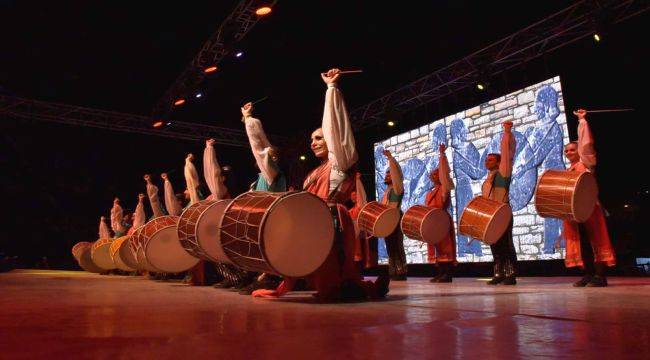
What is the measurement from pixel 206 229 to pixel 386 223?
8.77ft

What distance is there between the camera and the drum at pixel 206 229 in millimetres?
3781

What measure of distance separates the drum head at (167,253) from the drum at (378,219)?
1997mm

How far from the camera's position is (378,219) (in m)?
5.77

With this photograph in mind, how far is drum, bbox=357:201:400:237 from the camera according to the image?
579 centimetres

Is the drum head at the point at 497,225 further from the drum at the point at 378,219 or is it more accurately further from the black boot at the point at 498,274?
the drum at the point at 378,219

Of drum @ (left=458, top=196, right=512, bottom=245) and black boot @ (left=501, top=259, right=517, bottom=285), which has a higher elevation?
drum @ (left=458, top=196, right=512, bottom=245)

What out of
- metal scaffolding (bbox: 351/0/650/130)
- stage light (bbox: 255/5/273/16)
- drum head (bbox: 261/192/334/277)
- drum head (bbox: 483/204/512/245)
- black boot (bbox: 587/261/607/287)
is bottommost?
black boot (bbox: 587/261/607/287)

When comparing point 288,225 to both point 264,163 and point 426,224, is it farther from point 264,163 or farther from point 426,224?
point 426,224

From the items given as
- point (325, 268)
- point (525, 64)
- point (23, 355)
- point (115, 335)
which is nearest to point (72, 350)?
point (23, 355)

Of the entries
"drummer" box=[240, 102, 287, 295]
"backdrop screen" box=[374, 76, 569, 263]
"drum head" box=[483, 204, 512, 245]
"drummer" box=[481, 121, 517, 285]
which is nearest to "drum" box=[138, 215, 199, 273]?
"drummer" box=[240, 102, 287, 295]

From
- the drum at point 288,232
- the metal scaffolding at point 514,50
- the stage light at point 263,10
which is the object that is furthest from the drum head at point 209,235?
the metal scaffolding at point 514,50

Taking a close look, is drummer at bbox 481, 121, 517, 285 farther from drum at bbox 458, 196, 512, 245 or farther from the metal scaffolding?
the metal scaffolding

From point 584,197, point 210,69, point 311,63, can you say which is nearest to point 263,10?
point 210,69

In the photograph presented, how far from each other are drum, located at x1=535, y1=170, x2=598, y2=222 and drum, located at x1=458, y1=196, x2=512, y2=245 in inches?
16.0
